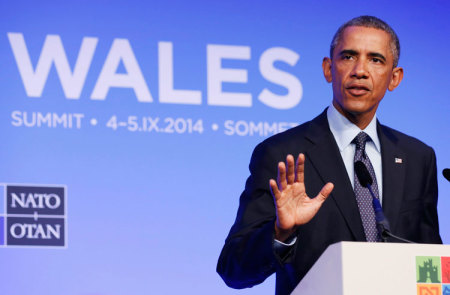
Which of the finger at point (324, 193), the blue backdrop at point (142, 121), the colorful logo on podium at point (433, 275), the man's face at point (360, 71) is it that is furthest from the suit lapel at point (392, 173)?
the blue backdrop at point (142, 121)

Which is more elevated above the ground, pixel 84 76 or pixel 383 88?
pixel 84 76

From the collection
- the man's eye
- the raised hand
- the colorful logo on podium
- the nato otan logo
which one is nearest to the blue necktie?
the man's eye

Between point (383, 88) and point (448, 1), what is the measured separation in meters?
2.23

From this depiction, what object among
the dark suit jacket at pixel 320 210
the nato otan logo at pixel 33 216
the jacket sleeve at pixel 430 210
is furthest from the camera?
the nato otan logo at pixel 33 216

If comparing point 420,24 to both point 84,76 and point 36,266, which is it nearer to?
point 84,76

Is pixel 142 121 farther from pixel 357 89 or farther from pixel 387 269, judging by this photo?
pixel 387 269

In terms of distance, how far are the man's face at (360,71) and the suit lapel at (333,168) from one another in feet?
0.39

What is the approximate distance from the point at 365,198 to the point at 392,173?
0.17 m

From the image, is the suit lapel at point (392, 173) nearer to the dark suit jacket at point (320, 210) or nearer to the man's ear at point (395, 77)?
the dark suit jacket at point (320, 210)

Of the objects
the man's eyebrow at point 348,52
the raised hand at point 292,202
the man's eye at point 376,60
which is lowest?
the raised hand at point 292,202

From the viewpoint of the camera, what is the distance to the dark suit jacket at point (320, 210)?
2.44 meters

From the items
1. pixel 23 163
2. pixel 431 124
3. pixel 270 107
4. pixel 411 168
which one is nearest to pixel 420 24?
pixel 431 124

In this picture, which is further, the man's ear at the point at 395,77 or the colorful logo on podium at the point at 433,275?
the man's ear at the point at 395,77

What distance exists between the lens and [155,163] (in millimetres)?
4059
